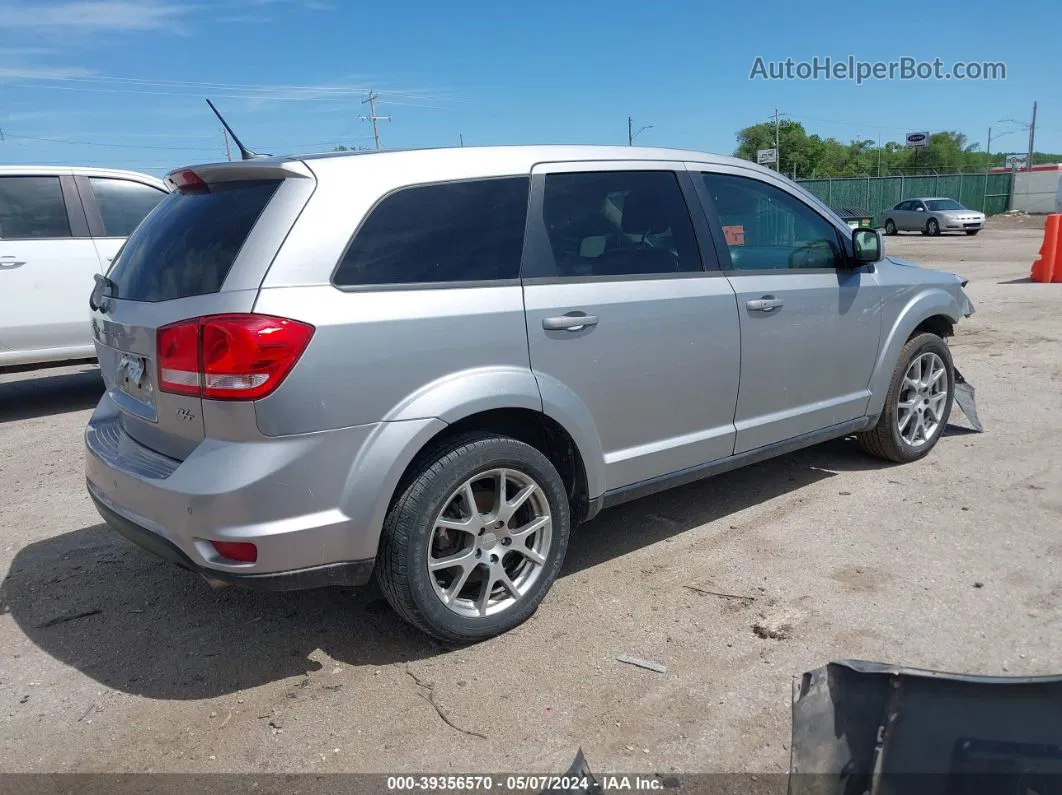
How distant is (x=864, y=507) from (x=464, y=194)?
9.14 feet

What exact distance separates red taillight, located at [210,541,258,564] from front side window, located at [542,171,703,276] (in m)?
1.58

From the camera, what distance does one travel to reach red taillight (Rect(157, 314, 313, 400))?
9.14 ft

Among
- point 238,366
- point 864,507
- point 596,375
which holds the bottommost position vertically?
point 864,507

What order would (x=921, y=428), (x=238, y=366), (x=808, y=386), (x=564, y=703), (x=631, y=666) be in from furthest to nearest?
(x=921, y=428) → (x=808, y=386) → (x=631, y=666) → (x=564, y=703) → (x=238, y=366)

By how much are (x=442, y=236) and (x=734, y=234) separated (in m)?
1.67

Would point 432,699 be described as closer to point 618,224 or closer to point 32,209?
point 618,224

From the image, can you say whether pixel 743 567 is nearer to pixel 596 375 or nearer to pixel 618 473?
pixel 618 473

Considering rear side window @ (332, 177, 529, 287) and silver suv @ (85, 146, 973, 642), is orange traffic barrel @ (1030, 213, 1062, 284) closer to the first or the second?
silver suv @ (85, 146, 973, 642)

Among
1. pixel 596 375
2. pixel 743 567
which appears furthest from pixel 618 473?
pixel 743 567

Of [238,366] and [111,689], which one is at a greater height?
[238,366]

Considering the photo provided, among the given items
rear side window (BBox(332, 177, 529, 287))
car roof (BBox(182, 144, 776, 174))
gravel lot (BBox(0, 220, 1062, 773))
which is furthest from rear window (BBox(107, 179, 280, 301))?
gravel lot (BBox(0, 220, 1062, 773))

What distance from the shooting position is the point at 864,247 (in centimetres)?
468

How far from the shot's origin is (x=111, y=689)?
3.17 meters

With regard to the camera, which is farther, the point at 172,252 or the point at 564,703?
the point at 172,252
